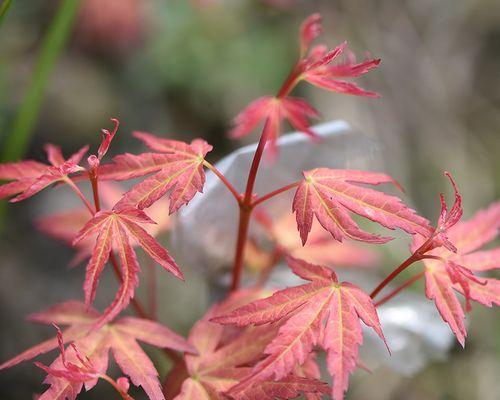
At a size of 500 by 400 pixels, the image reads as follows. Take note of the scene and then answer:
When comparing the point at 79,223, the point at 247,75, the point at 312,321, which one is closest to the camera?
the point at 312,321

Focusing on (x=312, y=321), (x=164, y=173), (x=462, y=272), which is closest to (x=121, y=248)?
(x=164, y=173)

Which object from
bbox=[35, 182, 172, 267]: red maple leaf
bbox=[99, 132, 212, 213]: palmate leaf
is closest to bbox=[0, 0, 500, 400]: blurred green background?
bbox=[35, 182, 172, 267]: red maple leaf

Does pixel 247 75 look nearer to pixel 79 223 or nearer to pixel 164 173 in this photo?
pixel 79 223

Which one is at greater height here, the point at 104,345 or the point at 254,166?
the point at 254,166

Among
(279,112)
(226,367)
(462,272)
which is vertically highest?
(279,112)

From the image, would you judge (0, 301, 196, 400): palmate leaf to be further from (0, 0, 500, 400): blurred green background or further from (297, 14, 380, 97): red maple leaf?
(0, 0, 500, 400): blurred green background

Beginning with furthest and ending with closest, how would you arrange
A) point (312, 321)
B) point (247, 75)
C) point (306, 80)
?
1. point (247, 75)
2. point (306, 80)
3. point (312, 321)

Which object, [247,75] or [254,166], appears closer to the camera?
[254,166]
